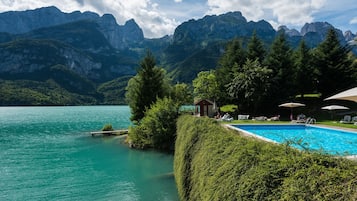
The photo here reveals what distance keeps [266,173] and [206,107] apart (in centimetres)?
2682

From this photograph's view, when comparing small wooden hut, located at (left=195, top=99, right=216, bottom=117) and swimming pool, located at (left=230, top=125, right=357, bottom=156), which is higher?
small wooden hut, located at (left=195, top=99, right=216, bottom=117)

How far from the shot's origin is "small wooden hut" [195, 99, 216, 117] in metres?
30.1

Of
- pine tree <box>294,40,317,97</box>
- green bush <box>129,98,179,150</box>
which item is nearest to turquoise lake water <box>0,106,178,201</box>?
green bush <box>129,98,179,150</box>

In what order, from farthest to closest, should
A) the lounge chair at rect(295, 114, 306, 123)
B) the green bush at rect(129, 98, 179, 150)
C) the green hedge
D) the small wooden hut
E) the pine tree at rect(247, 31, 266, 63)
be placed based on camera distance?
the pine tree at rect(247, 31, 266, 63) < the small wooden hut < the lounge chair at rect(295, 114, 306, 123) < the green bush at rect(129, 98, 179, 150) < the green hedge

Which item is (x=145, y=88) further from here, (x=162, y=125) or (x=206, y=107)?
(x=162, y=125)

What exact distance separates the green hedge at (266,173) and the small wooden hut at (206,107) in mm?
20162

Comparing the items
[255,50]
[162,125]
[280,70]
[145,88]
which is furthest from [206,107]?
[255,50]

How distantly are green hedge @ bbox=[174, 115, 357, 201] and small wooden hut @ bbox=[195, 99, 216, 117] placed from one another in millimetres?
20162

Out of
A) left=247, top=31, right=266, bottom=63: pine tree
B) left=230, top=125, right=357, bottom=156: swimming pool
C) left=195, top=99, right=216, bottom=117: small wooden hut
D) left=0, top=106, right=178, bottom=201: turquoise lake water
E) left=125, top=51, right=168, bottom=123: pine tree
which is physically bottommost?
left=0, top=106, right=178, bottom=201: turquoise lake water

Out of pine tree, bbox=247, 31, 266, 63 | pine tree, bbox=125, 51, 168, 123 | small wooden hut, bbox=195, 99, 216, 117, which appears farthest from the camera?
pine tree, bbox=247, 31, 266, 63

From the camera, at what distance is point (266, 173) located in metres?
5.33

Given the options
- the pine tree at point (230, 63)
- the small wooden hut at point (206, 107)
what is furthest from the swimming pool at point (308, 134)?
the pine tree at point (230, 63)

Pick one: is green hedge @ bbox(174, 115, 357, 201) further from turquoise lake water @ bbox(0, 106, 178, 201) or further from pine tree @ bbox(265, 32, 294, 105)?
pine tree @ bbox(265, 32, 294, 105)

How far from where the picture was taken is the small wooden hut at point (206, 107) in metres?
30.1
